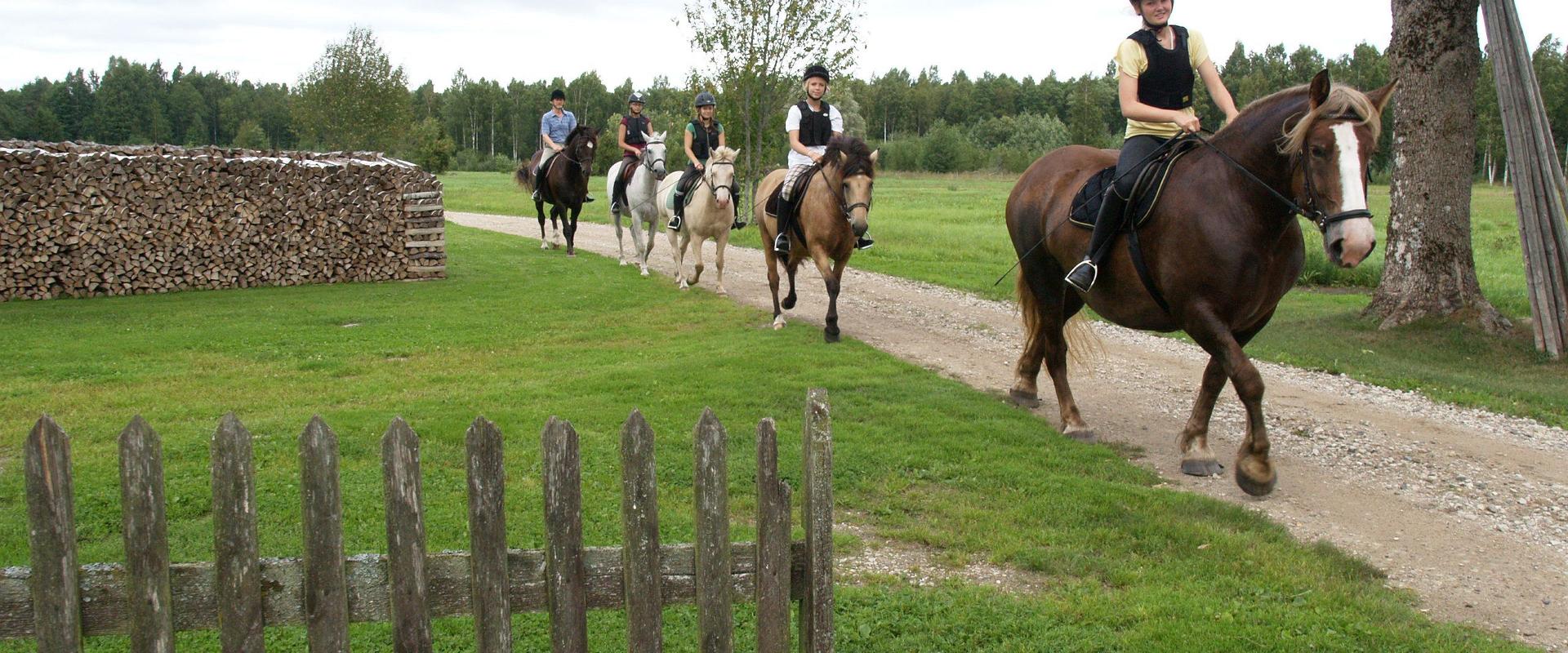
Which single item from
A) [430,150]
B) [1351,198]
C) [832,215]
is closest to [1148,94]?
[1351,198]

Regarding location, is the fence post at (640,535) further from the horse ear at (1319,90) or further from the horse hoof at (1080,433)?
the horse hoof at (1080,433)

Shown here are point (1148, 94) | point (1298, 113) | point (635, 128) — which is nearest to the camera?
point (1298, 113)

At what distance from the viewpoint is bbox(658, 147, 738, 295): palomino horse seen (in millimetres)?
15609

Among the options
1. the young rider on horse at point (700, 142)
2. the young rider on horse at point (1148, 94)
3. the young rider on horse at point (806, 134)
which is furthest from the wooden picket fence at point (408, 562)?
the young rider on horse at point (700, 142)

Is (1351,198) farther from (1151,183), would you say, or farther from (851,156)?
(851,156)

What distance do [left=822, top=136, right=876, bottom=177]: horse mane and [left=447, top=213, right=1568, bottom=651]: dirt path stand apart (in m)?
1.94

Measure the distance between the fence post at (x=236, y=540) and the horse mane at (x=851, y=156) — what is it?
30.1 ft

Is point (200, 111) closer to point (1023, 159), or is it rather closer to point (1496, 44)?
point (1023, 159)

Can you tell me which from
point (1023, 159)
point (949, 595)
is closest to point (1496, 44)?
point (949, 595)

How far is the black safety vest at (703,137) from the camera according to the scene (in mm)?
16562

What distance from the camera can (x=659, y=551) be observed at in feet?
11.4

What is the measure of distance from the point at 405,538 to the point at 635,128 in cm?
1692

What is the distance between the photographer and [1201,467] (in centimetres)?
748

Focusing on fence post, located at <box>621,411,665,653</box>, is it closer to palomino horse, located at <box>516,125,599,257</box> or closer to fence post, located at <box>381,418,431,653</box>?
fence post, located at <box>381,418,431,653</box>
